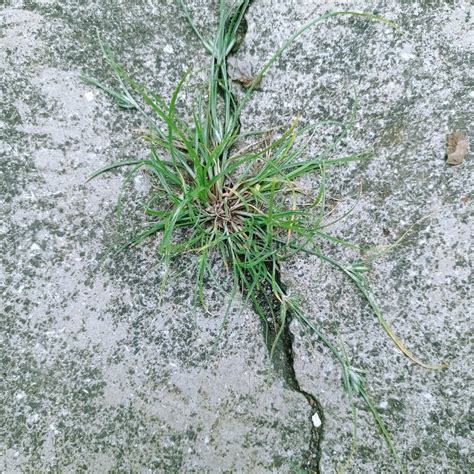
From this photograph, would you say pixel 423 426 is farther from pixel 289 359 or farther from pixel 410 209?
pixel 410 209

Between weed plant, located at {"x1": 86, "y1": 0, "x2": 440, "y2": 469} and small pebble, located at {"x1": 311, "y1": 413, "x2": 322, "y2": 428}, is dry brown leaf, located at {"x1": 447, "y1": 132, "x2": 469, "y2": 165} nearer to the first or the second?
weed plant, located at {"x1": 86, "y1": 0, "x2": 440, "y2": 469}

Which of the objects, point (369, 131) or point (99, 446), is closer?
point (99, 446)

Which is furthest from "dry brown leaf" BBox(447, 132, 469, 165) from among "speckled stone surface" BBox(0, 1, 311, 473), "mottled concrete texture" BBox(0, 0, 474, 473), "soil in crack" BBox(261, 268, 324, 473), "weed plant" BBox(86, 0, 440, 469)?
"speckled stone surface" BBox(0, 1, 311, 473)

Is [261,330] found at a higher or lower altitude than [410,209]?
lower

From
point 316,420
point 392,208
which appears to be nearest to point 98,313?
point 316,420

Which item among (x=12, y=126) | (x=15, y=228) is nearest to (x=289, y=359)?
(x=15, y=228)

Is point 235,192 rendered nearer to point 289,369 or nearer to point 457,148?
point 289,369
